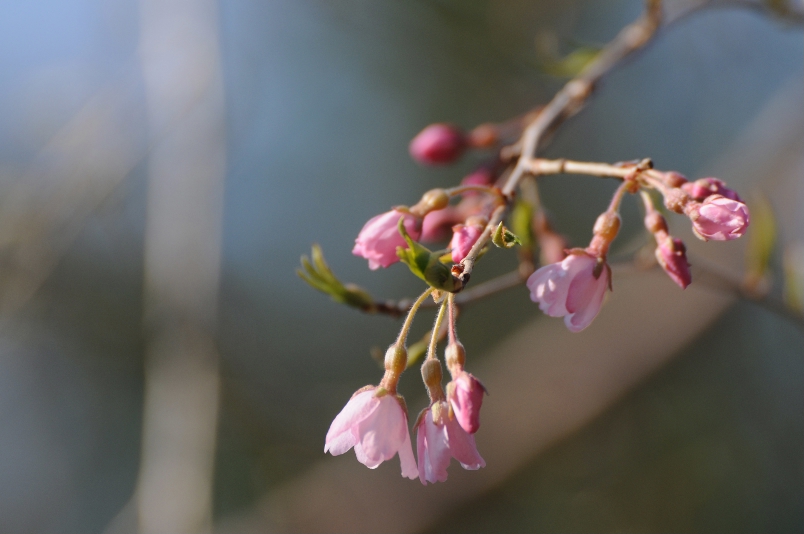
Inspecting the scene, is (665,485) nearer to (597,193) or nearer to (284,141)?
(597,193)

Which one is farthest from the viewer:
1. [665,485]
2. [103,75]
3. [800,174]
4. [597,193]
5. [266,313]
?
[266,313]

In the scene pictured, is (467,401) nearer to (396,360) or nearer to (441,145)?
(396,360)

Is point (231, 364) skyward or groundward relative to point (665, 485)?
skyward

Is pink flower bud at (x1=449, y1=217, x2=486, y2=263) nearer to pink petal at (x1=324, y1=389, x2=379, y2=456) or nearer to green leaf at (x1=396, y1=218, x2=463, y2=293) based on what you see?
green leaf at (x1=396, y1=218, x2=463, y2=293)

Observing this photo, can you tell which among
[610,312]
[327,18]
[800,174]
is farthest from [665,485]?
[327,18]

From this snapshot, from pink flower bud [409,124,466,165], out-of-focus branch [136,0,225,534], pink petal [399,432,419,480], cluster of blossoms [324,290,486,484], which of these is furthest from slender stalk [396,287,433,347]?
out-of-focus branch [136,0,225,534]

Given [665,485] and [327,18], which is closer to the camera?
[665,485]

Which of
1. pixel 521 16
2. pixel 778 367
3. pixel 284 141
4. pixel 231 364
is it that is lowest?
pixel 778 367
